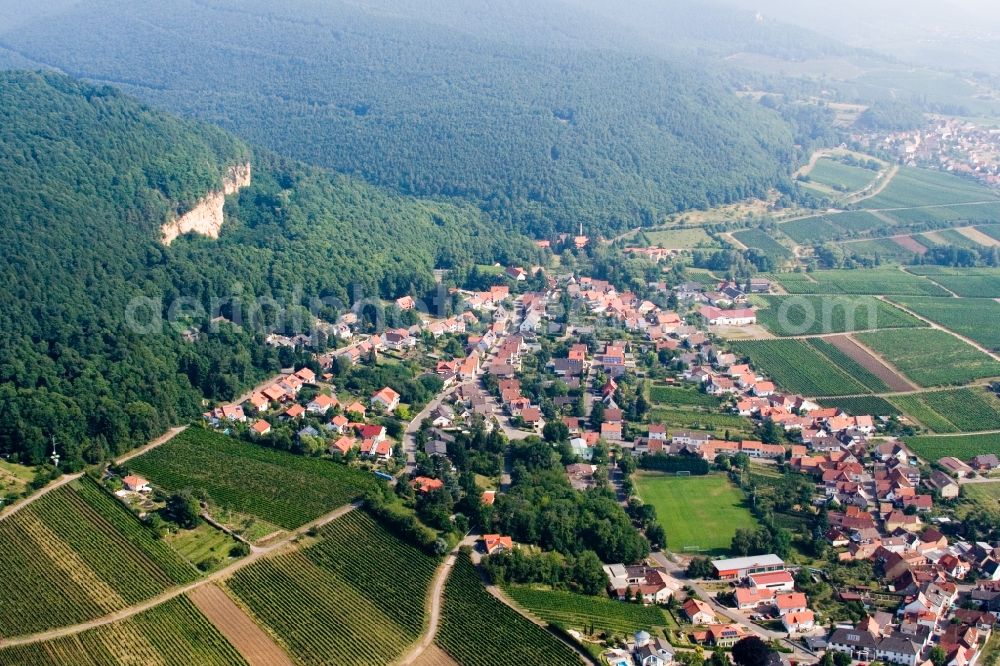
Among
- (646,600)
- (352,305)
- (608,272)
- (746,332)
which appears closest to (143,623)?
(646,600)

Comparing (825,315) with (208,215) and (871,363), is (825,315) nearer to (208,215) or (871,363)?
(871,363)

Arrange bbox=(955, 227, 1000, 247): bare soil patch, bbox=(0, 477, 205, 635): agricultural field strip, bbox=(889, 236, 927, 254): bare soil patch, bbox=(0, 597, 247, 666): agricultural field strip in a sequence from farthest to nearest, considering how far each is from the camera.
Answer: bbox=(955, 227, 1000, 247): bare soil patch
bbox=(889, 236, 927, 254): bare soil patch
bbox=(0, 477, 205, 635): agricultural field strip
bbox=(0, 597, 247, 666): agricultural field strip

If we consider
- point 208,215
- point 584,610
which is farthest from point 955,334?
point 208,215

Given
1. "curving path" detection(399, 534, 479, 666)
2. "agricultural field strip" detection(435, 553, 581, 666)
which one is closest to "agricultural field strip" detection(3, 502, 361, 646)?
"curving path" detection(399, 534, 479, 666)

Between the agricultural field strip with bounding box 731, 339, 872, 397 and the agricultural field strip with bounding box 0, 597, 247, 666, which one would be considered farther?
the agricultural field strip with bounding box 731, 339, 872, 397

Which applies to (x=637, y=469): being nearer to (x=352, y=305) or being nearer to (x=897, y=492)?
(x=897, y=492)

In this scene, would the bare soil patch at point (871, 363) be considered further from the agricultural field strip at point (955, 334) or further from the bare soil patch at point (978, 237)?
the bare soil patch at point (978, 237)

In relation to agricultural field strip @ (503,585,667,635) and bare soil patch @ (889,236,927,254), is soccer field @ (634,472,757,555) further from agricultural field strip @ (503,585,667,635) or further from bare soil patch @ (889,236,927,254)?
bare soil patch @ (889,236,927,254)

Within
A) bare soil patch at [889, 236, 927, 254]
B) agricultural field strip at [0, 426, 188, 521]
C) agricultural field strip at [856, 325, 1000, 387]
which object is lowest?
agricultural field strip at [0, 426, 188, 521]
